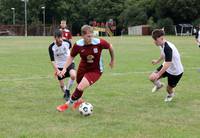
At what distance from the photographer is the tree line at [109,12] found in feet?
290

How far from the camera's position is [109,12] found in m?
104

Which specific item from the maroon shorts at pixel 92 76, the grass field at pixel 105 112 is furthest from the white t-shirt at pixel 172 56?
the maroon shorts at pixel 92 76

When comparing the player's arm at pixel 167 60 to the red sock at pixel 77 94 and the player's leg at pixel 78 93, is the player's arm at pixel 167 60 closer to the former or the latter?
the player's leg at pixel 78 93

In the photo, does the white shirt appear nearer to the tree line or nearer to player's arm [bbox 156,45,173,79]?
player's arm [bbox 156,45,173,79]

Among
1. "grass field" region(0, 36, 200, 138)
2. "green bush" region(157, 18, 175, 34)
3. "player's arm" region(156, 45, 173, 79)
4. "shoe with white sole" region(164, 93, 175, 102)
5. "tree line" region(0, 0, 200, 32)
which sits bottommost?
"grass field" region(0, 36, 200, 138)

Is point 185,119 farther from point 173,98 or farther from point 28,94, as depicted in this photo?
point 28,94

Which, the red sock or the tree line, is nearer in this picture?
the red sock

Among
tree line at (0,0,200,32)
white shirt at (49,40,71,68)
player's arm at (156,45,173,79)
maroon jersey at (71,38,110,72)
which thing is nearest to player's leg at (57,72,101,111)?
maroon jersey at (71,38,110,72)

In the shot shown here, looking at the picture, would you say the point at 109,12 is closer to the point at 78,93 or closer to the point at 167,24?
the point at 167,24

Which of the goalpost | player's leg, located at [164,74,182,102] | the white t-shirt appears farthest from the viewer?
the goalpost

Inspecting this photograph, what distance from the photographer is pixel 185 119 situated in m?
8.48

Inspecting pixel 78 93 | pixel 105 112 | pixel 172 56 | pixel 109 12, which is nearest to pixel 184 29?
pixel 109 12

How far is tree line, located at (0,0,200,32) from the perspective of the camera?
88.5 metres

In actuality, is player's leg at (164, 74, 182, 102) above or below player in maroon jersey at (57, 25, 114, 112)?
below
